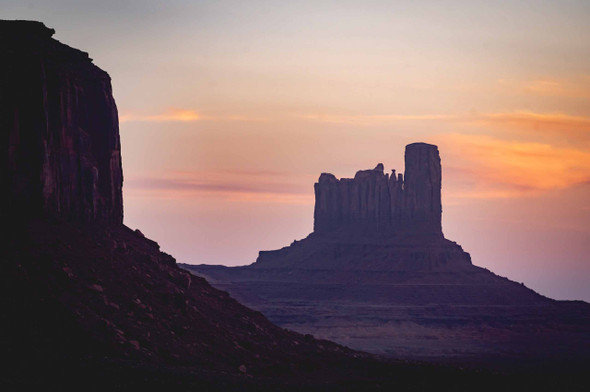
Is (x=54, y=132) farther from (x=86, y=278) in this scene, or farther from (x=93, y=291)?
(x=93, y=291)

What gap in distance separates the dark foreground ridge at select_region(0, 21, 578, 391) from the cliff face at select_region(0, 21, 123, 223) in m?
0.09

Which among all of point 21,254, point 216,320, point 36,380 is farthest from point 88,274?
point 36,380

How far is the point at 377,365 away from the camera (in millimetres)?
96250

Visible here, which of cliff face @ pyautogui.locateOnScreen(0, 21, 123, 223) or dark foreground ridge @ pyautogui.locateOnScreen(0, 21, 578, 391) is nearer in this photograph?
dark foreground ridge @ pyautogui.locateOnScreen(0, 21, 578, 391)

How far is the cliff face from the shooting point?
3182 inches

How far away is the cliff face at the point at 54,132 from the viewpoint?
3182 inches

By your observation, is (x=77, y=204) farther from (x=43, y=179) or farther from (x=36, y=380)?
(x=36, y=380)

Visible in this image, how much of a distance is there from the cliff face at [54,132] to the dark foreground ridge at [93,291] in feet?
0.29

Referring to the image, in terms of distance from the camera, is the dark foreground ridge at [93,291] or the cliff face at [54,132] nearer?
the dark foreground ridge at [93,291]

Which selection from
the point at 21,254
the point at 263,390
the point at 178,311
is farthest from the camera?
the point at 178,311

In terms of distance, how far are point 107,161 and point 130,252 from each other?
20.2ft

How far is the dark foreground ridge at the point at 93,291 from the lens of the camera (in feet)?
227

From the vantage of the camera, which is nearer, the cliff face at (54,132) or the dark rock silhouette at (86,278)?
the dark rock silhouette at (86,278)

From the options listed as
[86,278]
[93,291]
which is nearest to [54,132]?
[86,278]
